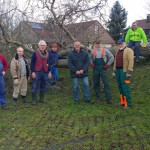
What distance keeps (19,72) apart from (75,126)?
10.2 feet

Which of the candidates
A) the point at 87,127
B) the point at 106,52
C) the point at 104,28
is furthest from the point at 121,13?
the point at 87,127

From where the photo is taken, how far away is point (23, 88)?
344 inches

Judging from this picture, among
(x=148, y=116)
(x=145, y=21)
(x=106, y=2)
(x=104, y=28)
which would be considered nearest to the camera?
(x=148, y=116)

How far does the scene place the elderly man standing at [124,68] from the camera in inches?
295

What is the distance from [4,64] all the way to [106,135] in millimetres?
4098

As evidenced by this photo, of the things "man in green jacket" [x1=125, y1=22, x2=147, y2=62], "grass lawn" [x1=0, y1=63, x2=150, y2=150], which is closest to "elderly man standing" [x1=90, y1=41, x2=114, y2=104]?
"grass lawn" [x1=0, y1=63, x2=150, y2=150]

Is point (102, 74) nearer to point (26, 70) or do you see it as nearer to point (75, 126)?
point (26, 70)

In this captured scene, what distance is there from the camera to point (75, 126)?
6160 millimetres

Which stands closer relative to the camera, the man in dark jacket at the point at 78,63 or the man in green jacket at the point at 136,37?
the man in dark jacket at the point at 78,63

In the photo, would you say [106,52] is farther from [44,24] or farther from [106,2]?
[44,24]

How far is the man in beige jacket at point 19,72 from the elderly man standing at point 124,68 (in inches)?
110

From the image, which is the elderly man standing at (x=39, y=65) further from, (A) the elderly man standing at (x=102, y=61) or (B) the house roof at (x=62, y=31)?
(B) the house roof at (x=62, y=31)

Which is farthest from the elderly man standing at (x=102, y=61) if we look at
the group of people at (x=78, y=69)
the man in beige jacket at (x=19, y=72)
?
the man in beige jacket at (x=19, y=72)

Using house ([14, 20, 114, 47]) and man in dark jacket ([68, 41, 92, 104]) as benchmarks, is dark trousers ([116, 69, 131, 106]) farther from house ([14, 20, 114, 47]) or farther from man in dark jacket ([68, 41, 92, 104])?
house ([14, 20, 114, 47])
